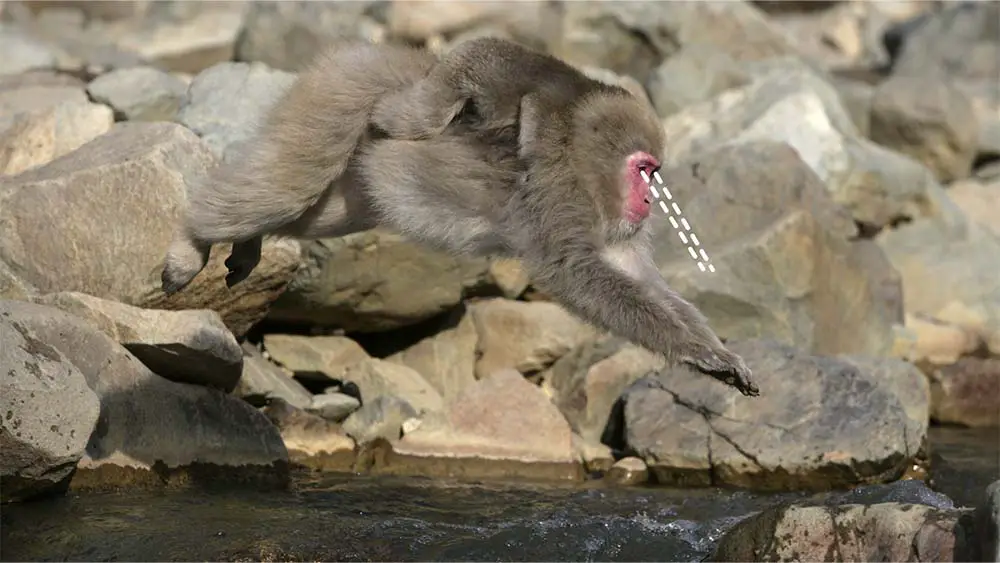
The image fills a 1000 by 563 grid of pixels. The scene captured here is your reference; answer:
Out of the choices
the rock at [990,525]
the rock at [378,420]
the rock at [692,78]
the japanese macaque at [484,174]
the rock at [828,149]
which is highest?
the rock at [692,78]

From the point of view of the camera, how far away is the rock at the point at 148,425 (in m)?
6.96

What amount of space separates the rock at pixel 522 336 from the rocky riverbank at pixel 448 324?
0.02 metres

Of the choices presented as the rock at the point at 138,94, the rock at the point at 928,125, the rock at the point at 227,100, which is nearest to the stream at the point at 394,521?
the rock at the point at 227,100

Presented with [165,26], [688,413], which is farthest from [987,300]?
[165,26]

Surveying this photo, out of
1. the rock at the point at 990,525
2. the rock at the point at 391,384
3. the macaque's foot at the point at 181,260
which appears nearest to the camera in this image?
the rock at the point at 990,525

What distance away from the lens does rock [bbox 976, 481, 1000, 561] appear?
479 cm

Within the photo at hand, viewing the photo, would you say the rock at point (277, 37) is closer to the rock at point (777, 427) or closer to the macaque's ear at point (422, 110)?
the rock at point (777, 427)

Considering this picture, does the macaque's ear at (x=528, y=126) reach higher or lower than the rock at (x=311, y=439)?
higher

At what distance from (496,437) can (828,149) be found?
16.2 feet

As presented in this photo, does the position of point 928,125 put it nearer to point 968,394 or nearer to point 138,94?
point 968,394

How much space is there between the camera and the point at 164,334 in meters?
7.27

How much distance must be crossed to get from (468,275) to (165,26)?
Result: 11737 mm

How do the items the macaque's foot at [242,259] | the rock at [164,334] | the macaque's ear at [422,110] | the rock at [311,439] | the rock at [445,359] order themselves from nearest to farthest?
the macaque's ear at [422,110], the macaque's foot at [242,259], the rock at [164,334], the rock at [311,439], the rock at [445,359]

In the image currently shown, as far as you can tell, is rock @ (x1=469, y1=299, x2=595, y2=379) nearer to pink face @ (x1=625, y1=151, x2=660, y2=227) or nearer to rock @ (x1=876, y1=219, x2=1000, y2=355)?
rock @ (x1=876, y1=219, x2=1000, y2=355)
